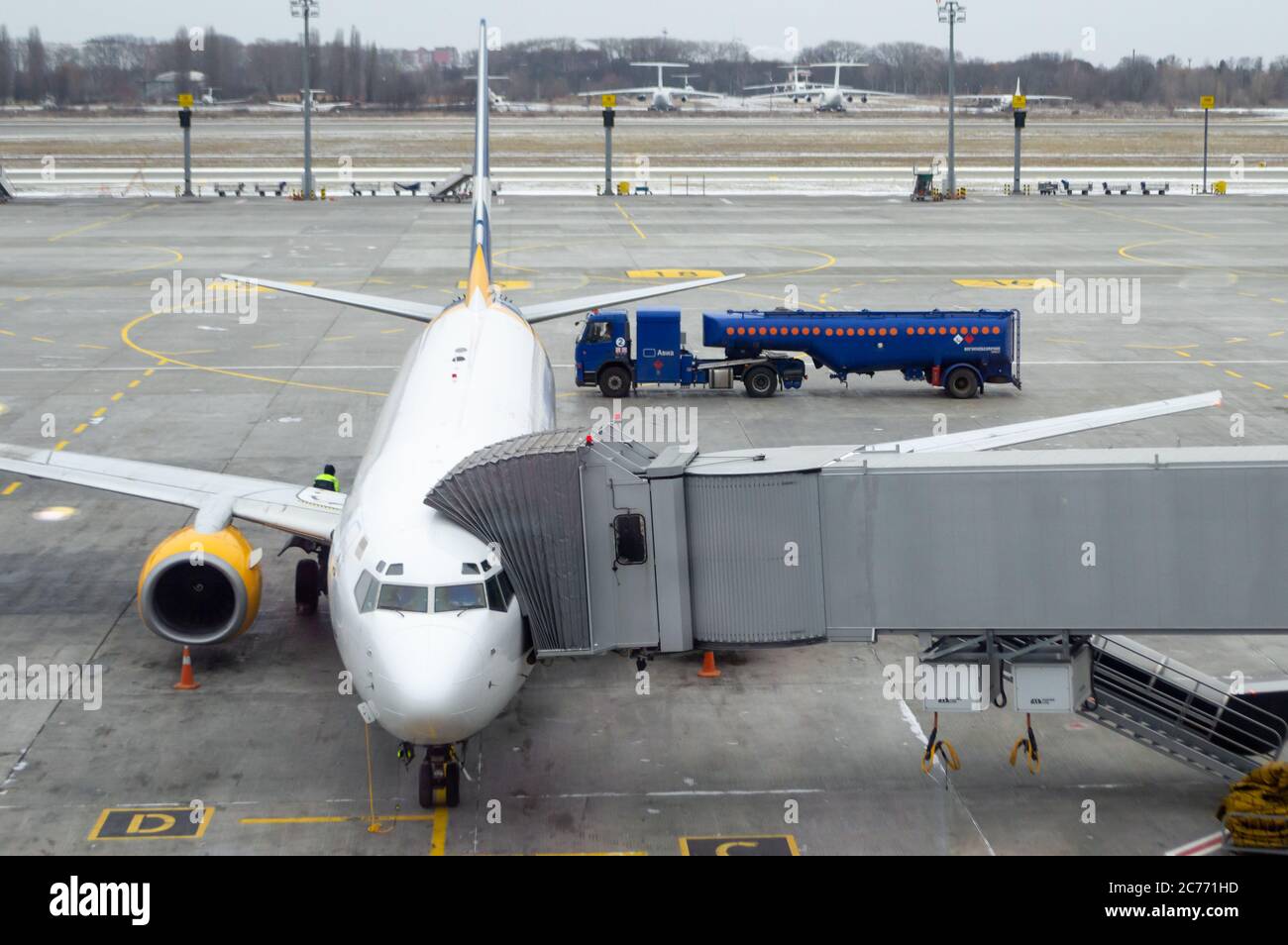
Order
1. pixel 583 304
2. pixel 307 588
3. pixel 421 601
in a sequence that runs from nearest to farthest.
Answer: pixel 421 601 < pixel 307 588 < pixel 583 304

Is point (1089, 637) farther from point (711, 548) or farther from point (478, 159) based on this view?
point (478, 159)

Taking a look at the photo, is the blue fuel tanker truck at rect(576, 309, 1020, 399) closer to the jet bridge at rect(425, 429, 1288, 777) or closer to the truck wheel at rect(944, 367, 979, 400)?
the truck wheel at rect(944, 367, 979, 400)

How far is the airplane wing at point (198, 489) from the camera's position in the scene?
26.1 metres

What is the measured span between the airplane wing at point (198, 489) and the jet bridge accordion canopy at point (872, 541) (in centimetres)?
643

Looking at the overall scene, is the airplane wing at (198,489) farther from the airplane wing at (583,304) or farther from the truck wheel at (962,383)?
the truck wheel at (962,383)

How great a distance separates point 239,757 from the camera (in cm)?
2194

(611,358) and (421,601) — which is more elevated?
(611,358)

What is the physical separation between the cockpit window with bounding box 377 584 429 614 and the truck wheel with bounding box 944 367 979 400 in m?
30.8

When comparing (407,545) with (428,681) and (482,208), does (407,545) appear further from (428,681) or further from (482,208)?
(482,208)

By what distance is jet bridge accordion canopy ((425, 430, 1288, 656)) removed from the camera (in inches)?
764

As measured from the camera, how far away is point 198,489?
2792 cm

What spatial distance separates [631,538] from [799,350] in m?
28.5
